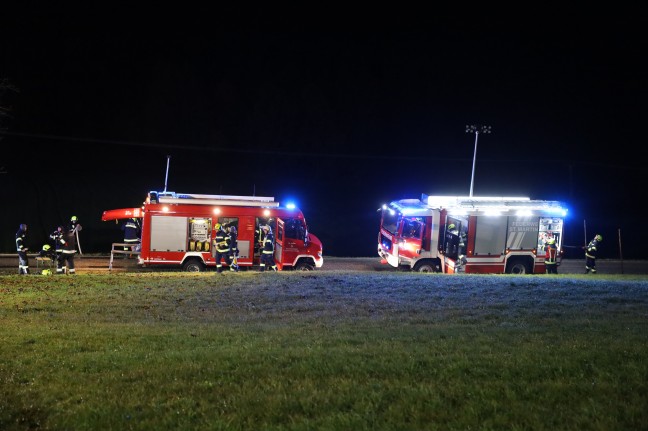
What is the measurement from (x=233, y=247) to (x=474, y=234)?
8302 mm

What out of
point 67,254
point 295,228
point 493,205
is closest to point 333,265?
point 295,228

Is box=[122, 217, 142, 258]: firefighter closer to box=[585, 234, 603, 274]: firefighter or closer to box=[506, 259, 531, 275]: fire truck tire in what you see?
box=[506, 259, 531, 275]: fire truck tire

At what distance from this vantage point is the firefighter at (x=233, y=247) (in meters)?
20.0

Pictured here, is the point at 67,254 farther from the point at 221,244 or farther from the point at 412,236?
the point at 412,236

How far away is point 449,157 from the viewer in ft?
181

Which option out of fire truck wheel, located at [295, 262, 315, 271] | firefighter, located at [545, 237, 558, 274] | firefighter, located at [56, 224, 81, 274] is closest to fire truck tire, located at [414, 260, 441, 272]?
fire truck wheel, located at [295, 262, 315, 271]

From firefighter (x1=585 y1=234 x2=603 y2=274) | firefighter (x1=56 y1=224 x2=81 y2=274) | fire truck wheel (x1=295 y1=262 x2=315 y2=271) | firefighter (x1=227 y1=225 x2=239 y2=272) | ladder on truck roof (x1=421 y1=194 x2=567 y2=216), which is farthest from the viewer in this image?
firefighter (x1=585 y1=234 x2=603 y2=274)

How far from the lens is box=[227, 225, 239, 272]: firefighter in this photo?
65.7 feet

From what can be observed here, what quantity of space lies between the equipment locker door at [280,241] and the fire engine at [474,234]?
4134mm

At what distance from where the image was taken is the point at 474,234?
2205cm

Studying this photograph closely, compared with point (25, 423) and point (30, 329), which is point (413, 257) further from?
point (25, 423)

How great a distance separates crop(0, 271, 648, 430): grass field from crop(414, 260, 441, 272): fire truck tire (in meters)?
9.84

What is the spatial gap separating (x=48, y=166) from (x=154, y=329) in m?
39.5

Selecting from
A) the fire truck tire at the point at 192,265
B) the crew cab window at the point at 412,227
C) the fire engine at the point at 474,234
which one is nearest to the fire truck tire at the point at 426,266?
the fire engine at the point at 474,234
